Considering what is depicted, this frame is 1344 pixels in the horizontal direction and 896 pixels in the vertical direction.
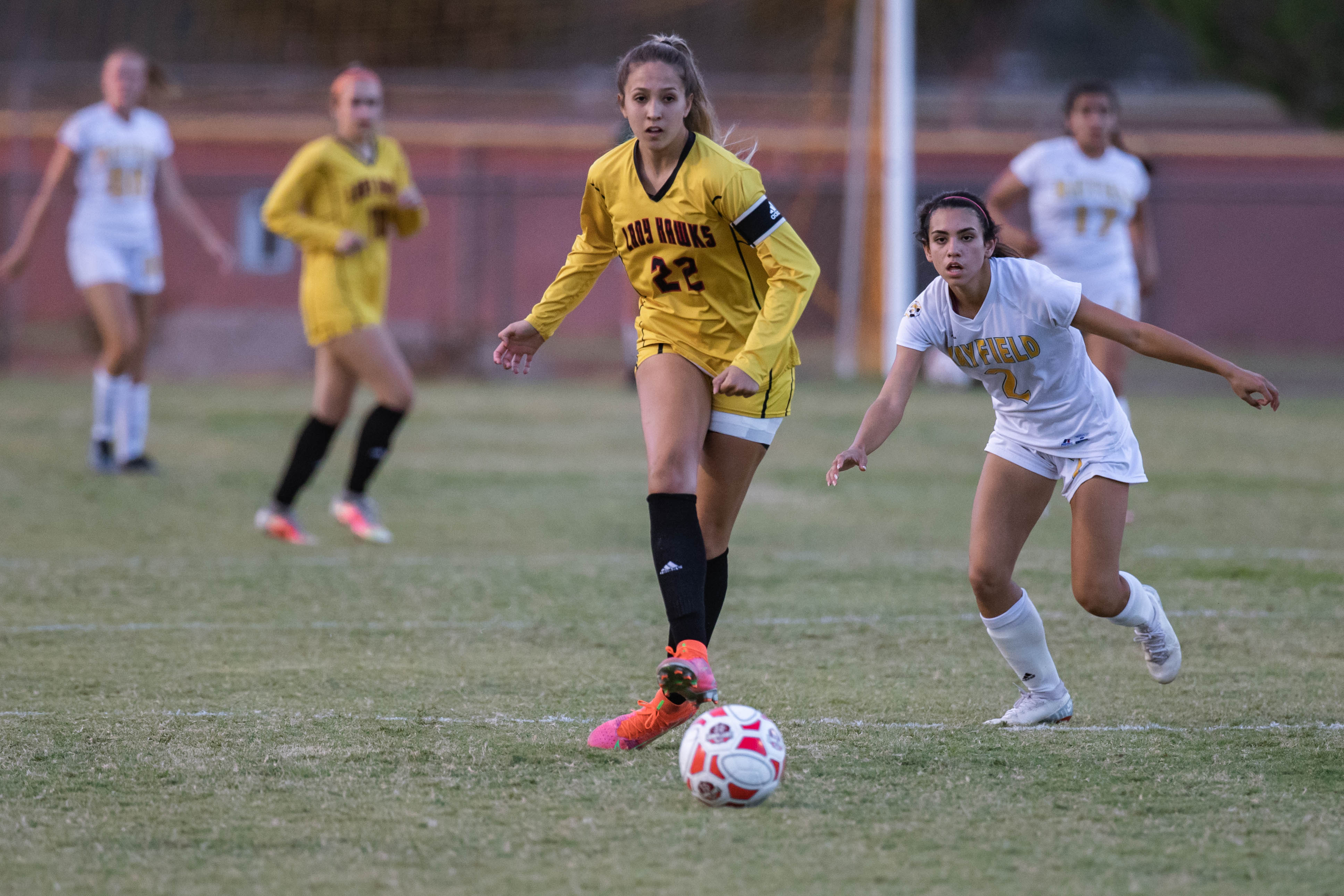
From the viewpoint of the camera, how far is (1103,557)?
438 centimetres

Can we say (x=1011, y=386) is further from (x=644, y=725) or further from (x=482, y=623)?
(x=482, y=623)

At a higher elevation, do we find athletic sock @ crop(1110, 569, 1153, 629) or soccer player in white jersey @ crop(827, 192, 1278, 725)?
soccer player in white jersey @ crop(827, 192, 1278, 725)

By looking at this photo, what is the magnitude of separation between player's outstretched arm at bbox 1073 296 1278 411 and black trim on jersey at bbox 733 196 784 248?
2.92 feet

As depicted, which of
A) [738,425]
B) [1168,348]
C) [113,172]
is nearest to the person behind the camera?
[1168,348]

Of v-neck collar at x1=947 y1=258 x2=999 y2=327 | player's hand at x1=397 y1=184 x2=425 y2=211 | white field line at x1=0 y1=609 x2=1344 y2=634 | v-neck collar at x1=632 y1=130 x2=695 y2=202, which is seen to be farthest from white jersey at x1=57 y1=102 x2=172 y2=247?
v-neck collar at x1=947 y1=258 x2=999 y2=327

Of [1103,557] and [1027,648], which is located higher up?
[1103,557]

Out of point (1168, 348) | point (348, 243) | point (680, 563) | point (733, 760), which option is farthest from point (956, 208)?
point (348, 243)

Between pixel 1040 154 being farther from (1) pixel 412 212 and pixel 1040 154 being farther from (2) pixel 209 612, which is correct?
(2) pixel 209 612

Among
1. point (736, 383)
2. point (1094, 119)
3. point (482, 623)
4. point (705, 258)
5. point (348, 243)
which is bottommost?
point (482, 623)

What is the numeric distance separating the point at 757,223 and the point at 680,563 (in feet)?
3.10

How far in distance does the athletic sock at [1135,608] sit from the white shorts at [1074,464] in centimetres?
29

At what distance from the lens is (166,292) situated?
2238cm

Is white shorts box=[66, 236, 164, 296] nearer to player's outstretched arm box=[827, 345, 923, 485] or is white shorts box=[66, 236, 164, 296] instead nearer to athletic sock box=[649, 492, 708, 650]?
athletic sock box=[649, 492, 708, 650]

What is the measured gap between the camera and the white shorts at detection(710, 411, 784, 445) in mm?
4320
